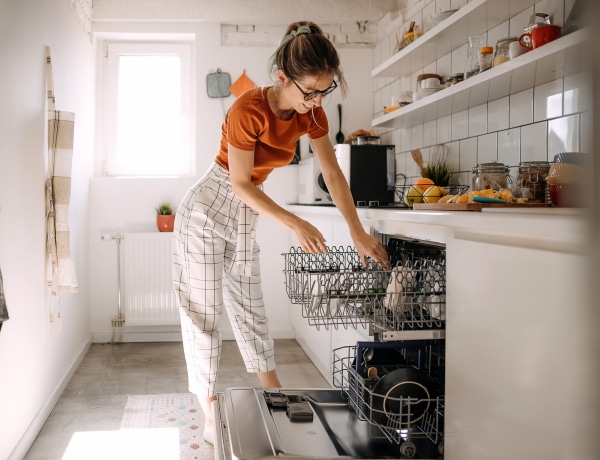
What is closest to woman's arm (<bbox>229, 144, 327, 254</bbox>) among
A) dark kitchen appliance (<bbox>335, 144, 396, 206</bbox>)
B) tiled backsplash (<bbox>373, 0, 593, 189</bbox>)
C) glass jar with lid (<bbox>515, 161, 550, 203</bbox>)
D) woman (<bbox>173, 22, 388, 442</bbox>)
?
woman (<bbox>173, 22, 388, 442</bbox>)

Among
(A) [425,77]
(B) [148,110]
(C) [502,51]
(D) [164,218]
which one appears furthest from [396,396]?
(B) [148,110]

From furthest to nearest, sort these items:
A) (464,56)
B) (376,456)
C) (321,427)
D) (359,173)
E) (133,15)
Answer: (133,15) < (359,173) < (464,56) < (321,427) < (376,456)

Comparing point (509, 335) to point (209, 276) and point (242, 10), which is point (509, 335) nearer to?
point (209, 276)

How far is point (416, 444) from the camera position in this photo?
136 centimetres

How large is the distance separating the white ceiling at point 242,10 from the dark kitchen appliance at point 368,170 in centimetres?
132

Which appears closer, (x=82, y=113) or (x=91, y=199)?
(x=82, y=113)

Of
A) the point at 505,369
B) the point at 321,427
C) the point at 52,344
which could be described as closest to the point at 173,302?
the point at 52,344

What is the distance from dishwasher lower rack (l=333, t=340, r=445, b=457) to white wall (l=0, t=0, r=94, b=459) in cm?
119

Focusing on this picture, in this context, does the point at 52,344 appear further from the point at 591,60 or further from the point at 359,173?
the point at 591,60

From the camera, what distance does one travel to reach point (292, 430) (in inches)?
56.3

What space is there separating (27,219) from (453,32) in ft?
6.14

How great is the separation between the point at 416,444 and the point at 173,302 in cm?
280

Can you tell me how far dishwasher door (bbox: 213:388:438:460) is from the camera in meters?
1.29

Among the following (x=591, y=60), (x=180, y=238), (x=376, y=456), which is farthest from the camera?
(x=180, y=238)
